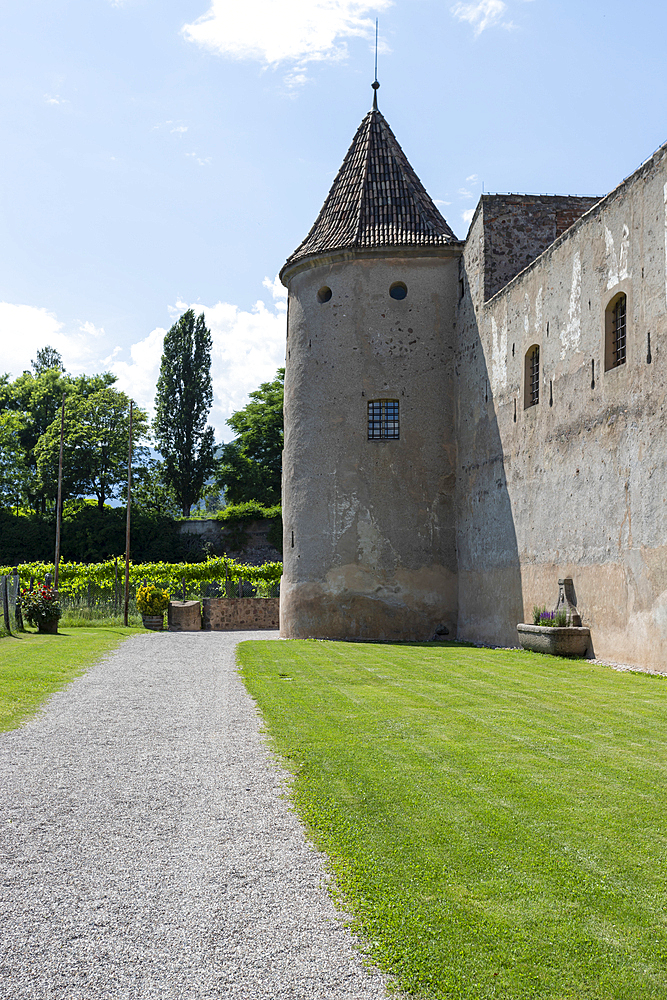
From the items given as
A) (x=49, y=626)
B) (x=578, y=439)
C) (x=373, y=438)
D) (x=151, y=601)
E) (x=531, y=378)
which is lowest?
(x=49, y=626)

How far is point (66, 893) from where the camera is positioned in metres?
4.14

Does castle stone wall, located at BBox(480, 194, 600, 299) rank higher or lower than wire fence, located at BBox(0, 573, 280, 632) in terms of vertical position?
higher

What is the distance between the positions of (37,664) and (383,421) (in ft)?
39.3

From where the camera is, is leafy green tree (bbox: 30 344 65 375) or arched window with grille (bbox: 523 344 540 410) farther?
leafy green tree (bbox: 30 344 65 375)

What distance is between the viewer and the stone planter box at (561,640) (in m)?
15.4

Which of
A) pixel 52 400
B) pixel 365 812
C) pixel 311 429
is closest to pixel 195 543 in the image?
pixel 52 400

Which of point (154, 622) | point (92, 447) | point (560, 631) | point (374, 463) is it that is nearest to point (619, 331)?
point (560, 631)

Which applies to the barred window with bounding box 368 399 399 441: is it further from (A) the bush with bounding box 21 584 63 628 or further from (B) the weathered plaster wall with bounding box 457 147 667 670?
(A) the bush with bounding box 21 584 63 628

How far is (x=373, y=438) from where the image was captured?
23.8 metres

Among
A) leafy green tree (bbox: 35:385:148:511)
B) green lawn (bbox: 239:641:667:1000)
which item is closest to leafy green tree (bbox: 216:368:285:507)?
leafy green tree (bbox: 35:385:148:511)

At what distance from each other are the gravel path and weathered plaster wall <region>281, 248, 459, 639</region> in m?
15.0

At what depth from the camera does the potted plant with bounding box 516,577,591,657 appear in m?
15.5

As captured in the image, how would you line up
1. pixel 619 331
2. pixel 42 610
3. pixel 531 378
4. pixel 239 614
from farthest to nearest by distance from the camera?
pixel 239 614
pixel 42 610
pixel 531 378
pixel 619 331

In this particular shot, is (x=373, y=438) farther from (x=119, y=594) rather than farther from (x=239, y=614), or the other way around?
(x=119, y=594)
